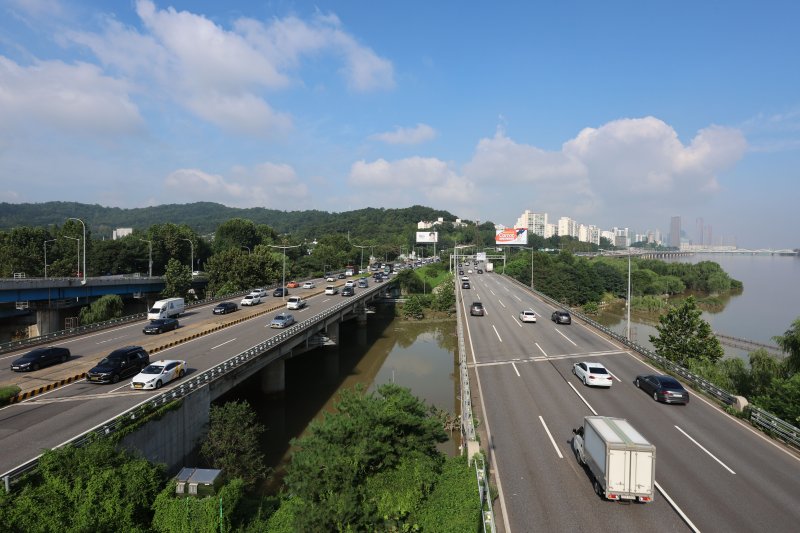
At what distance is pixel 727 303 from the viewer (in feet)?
339

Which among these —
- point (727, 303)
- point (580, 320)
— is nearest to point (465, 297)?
point (580, 320)

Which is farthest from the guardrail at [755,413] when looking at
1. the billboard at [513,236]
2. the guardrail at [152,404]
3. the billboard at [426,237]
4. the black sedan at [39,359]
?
the billboard at [426,237]

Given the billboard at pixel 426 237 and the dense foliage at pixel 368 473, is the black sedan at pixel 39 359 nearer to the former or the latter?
the dense foliage at pixel 368 473

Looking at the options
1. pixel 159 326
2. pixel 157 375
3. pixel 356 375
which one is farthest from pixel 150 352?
pixel 356 375

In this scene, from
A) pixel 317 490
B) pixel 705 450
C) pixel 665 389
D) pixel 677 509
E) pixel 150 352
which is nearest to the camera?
pixel 317 490

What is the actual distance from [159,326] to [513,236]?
10728 centimetres

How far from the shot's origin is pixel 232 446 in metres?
20.0

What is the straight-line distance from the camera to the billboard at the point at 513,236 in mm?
127062

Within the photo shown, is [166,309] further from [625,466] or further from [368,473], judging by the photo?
[625,466]

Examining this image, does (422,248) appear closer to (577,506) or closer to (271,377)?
(271,377)

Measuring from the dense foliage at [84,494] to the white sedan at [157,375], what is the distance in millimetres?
8038

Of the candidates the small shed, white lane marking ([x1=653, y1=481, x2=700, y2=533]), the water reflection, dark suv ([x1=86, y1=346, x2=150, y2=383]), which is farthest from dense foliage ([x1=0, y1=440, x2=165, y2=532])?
white lane marking ([x1=653, y1=481, x2=700, y2=533])

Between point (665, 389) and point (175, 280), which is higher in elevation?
point (175, 280)

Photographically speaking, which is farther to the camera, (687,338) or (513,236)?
(513,236)
